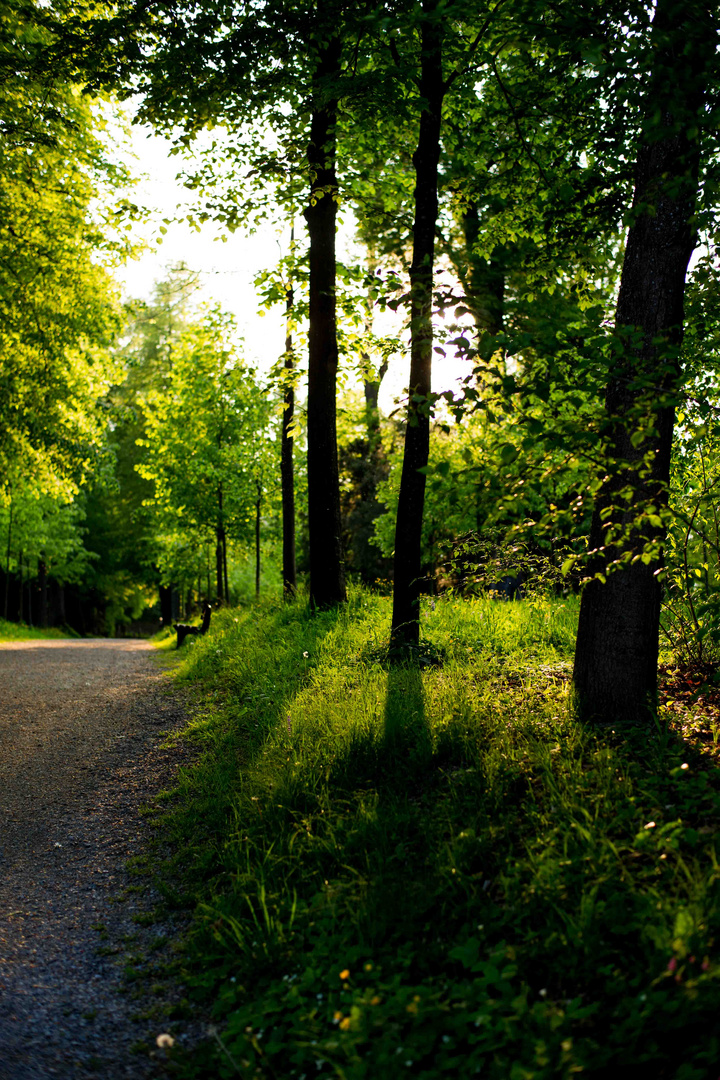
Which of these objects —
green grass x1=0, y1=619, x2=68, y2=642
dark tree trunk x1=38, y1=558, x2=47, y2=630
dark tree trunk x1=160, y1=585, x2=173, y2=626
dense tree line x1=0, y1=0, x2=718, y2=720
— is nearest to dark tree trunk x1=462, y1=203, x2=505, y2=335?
dense tree line x1=0, y1=0, x2=718, y2=720

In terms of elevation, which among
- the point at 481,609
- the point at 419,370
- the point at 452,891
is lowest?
the point at 452,891

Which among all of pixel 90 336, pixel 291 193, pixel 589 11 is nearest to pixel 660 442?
pixel 589 11

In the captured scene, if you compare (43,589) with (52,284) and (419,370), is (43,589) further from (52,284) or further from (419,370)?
(419,370)

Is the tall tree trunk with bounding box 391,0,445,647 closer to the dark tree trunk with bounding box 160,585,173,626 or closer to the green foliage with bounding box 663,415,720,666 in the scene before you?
the green foliage with bounding box 663,415,720,666

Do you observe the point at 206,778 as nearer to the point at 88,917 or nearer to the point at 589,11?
the point at 88,917

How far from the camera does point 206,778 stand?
5867 mm

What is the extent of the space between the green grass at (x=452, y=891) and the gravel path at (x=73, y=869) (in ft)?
1.11

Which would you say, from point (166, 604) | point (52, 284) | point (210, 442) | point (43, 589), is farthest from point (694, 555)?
point (166, 604)

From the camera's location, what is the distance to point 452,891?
3.46 m

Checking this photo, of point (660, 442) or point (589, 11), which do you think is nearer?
point (589, 11)

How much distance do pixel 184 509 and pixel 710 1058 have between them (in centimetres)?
1983

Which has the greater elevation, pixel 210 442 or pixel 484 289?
pixel 210 442

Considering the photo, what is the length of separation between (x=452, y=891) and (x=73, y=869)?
2.76m

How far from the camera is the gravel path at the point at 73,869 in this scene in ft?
10.2
